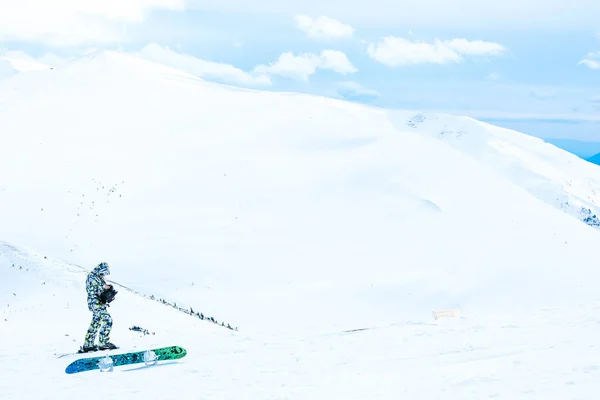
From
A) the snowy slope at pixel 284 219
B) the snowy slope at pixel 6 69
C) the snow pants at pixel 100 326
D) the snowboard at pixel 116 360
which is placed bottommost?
the snowboard at pixel 116 360

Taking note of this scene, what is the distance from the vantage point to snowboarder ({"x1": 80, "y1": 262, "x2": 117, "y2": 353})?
1438 cm

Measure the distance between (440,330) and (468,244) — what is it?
16347mm

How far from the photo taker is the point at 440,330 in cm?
1476

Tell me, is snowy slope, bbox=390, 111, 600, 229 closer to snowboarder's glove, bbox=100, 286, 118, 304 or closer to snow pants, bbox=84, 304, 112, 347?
snow pants, bbox=84, 304, 112, 347

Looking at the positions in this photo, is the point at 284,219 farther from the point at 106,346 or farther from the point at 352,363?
the point at 352,363

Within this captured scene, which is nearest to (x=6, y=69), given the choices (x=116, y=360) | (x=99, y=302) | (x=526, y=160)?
(x=99, y=302)

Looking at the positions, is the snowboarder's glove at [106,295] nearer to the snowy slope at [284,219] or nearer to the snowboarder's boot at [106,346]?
the snowboarder's boot at [106,346]

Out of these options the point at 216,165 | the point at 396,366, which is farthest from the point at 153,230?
the point at 396,366

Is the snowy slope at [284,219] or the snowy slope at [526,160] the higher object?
the snowy slope at [526,160]

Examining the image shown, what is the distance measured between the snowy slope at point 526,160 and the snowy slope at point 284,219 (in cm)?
9835

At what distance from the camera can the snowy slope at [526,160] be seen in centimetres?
13550

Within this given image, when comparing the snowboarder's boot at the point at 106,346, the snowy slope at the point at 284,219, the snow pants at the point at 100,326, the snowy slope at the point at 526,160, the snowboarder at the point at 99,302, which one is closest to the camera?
the snowboarder at the point at 99,302

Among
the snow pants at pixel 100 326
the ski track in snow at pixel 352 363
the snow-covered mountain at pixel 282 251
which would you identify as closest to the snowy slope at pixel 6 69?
the snow-covered mountain at pixel 282 251

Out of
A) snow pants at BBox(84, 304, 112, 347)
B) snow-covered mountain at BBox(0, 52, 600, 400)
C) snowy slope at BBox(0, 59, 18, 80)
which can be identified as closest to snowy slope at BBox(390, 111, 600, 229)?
snowy slope at BBox(0, 59, 18, 80)
